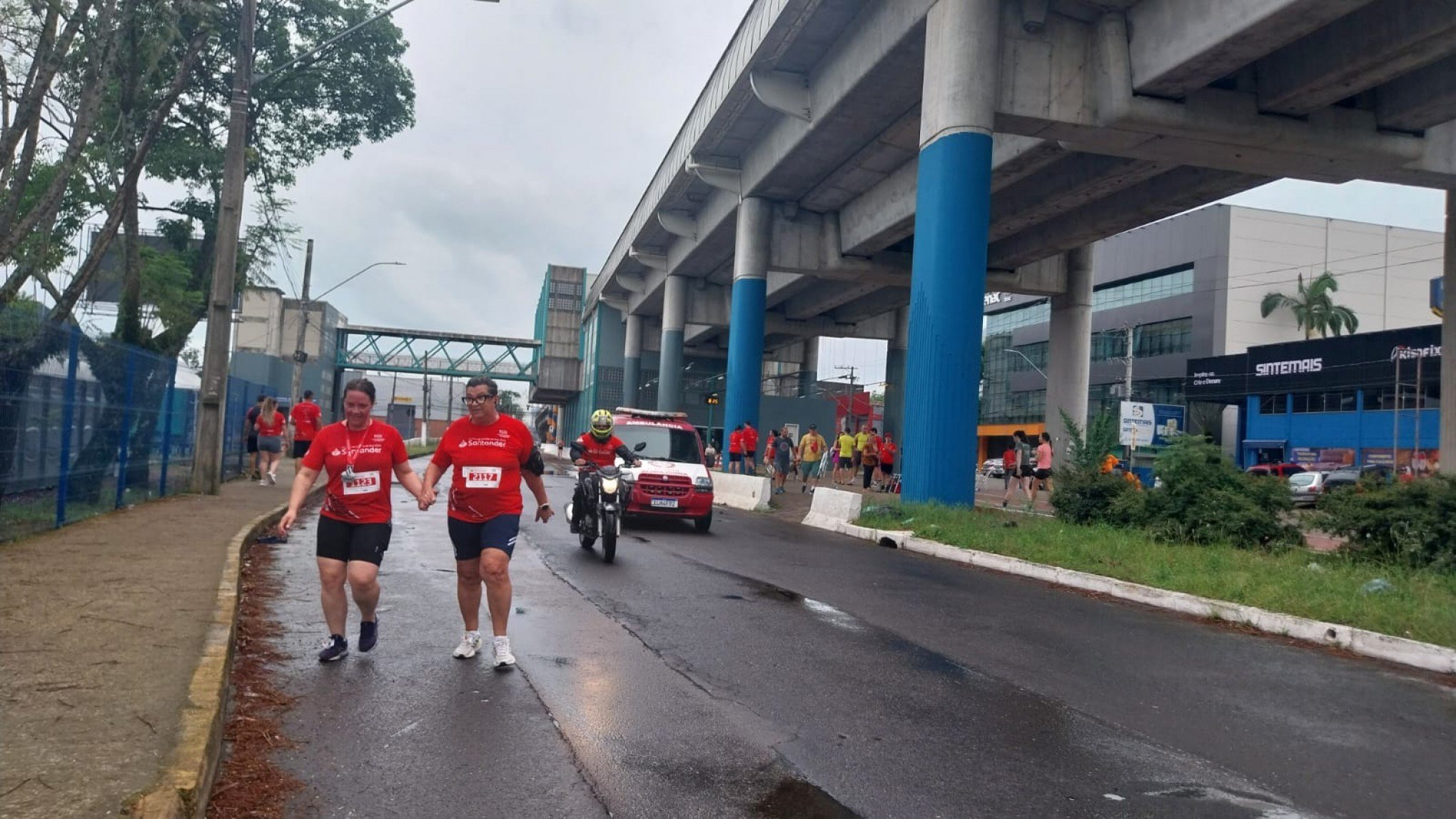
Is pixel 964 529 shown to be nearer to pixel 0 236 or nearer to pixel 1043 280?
pixel 0 236

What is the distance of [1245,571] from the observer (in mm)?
10992

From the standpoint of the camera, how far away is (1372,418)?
46.1m

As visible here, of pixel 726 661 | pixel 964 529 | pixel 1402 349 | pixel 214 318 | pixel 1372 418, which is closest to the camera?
pixel 726 661

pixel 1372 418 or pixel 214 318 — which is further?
pixel 1372 418

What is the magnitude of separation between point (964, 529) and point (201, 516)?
10.1m

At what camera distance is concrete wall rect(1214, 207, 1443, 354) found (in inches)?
2317

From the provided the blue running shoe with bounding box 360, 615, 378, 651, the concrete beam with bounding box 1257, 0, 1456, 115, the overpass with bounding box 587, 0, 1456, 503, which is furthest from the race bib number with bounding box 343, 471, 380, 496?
the concrete beam with bounding box 1257, 0, 1456, 115

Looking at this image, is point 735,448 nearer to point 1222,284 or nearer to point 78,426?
point 78,426

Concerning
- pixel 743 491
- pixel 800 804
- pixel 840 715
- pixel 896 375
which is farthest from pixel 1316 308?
pixel 800 804

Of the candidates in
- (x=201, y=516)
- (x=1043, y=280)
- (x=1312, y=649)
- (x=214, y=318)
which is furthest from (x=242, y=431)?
(x=1043, y=280)

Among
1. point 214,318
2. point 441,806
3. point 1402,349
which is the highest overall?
point 1402,349

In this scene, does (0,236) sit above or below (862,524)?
above

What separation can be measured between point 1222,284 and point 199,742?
6191 centimetres

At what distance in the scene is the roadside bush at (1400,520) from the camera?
415 inches
